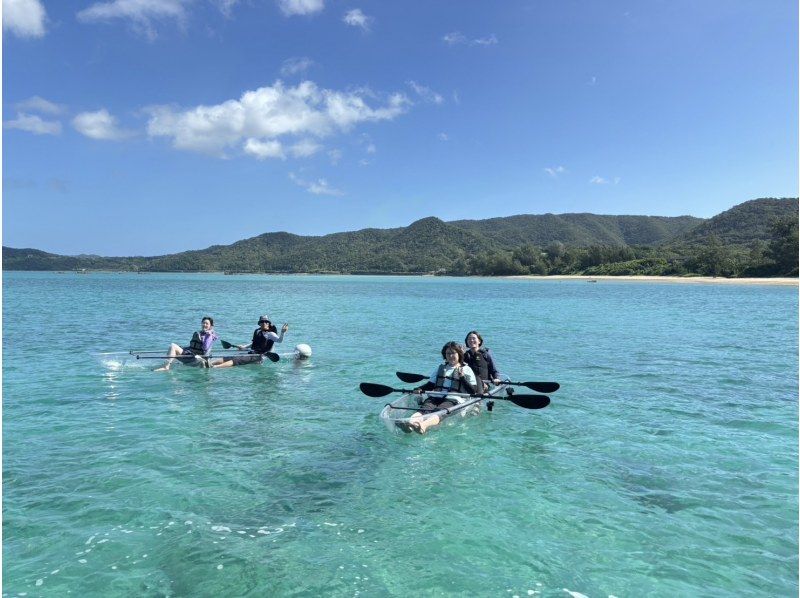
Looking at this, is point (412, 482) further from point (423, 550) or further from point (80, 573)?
point (80, 573)

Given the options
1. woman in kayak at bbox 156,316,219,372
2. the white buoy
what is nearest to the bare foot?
woman in kayak at bbox 156,316,219,372

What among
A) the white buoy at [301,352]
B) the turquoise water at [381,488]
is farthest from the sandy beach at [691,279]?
the white buoy at [301,352]

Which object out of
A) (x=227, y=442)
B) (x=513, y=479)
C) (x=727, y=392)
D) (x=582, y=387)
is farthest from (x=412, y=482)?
(x=727, y=392)

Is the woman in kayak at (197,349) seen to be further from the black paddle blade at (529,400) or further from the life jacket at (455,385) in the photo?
the black paddle blade at (529,400)

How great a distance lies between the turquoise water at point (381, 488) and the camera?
6.00 meters

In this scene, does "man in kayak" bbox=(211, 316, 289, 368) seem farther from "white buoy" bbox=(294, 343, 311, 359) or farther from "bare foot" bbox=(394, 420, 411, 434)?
"bare foot" bbox=(394, 420, 411, 434)

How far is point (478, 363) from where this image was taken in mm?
13211

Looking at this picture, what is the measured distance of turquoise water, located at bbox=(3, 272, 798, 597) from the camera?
6.00 meters

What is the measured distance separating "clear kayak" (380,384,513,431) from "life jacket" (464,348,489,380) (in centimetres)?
91

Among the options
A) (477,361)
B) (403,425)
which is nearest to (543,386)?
(477,361)

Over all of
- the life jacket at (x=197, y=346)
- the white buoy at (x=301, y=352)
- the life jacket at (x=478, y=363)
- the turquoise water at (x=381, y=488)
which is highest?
the life jacket at (x=478, y=363)

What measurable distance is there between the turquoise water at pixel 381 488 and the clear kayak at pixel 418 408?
1.17ft

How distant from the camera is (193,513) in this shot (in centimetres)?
730

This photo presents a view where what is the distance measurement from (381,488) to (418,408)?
2.94 metres
